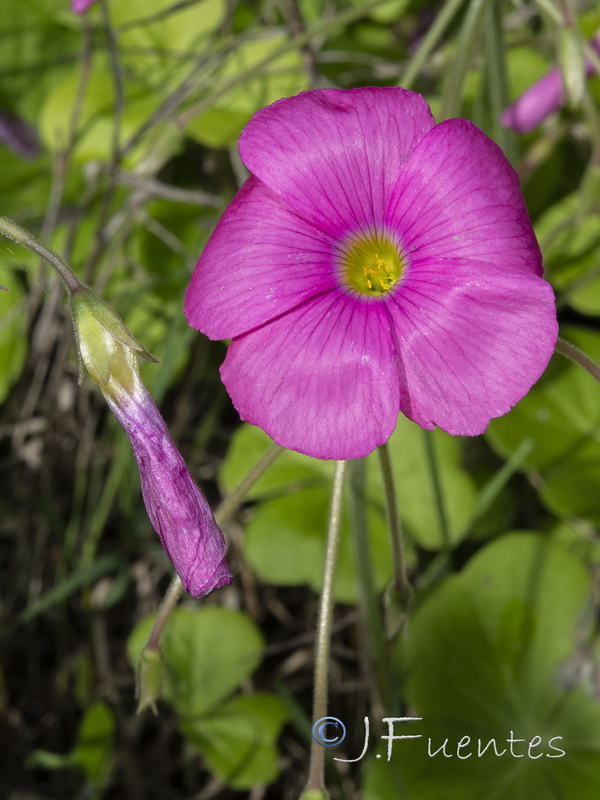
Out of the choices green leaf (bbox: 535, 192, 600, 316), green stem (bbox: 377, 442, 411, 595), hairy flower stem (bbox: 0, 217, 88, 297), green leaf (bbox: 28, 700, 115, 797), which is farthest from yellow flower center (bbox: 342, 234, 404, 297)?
green leaf (bbox: 28, 700, 115, 797)

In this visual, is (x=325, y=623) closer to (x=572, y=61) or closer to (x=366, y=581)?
(x=366, y=581)

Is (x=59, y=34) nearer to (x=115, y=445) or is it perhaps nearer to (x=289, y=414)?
(x=115, y=445)

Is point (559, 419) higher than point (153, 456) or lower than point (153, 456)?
lower

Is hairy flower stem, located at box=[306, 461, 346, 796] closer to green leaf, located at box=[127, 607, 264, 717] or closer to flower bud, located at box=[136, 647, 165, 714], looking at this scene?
flower bud, located at box=[136, 647, 165, 714]

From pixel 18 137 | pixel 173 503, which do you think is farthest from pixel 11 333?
pixel 173 503

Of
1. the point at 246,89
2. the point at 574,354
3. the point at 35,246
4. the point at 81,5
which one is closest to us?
the point at 35,246

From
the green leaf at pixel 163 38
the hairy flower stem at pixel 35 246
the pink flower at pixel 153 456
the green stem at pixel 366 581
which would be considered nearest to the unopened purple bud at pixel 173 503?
the pink flower at pixel 153 456

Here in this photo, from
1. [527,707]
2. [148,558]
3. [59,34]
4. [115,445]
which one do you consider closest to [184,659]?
[148,558]
